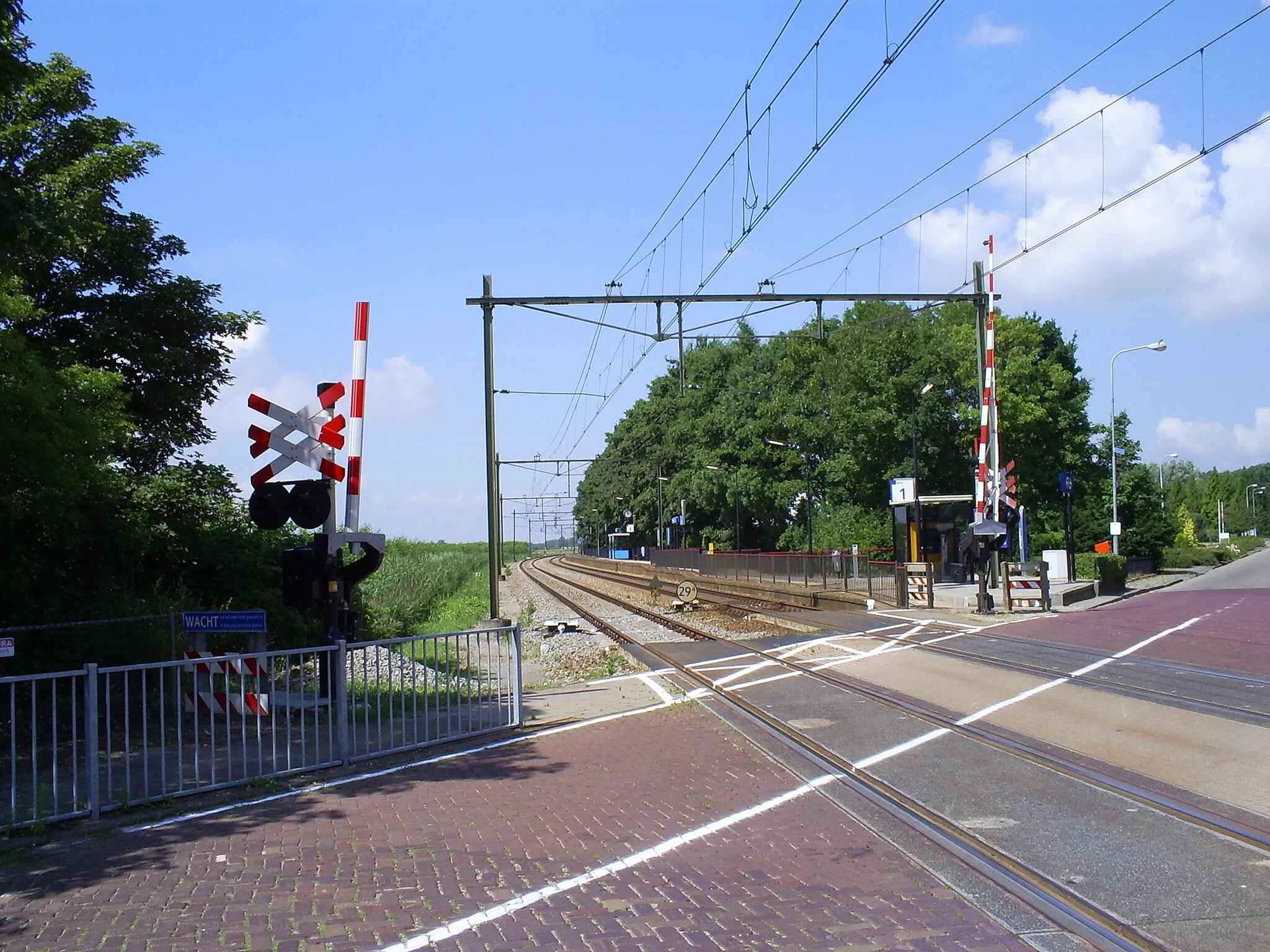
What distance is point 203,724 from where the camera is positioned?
1105cm

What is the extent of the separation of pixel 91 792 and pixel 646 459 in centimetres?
8803

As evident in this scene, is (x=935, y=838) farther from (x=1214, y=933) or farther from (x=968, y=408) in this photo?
Result: (x=968, y=408)

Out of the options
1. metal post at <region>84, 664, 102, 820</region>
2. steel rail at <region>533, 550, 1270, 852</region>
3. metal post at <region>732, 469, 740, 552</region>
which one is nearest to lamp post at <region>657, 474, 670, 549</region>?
metal post at <region>732, 469, 740, 552</region>

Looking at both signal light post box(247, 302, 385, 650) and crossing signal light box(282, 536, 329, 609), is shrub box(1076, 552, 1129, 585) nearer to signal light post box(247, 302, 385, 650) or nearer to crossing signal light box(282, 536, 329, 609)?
signal light post box(247, 302, 385, 650)

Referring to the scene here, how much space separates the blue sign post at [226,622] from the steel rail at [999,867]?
16.8 feet

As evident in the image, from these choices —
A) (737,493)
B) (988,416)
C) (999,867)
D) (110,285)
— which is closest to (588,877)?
(999,867)

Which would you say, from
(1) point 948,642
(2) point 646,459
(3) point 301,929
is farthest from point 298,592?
(2) point 646,459

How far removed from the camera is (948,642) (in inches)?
794

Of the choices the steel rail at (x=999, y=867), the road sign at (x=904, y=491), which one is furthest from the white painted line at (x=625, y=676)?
the road sign at (x=904, y=491)

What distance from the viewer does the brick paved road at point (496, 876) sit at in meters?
5.35

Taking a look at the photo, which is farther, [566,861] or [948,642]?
[948,642]

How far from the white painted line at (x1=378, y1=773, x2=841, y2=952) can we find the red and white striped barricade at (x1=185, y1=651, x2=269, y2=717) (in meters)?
4.26

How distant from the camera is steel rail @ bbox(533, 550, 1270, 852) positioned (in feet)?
22.9

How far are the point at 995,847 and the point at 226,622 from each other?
264 inches
